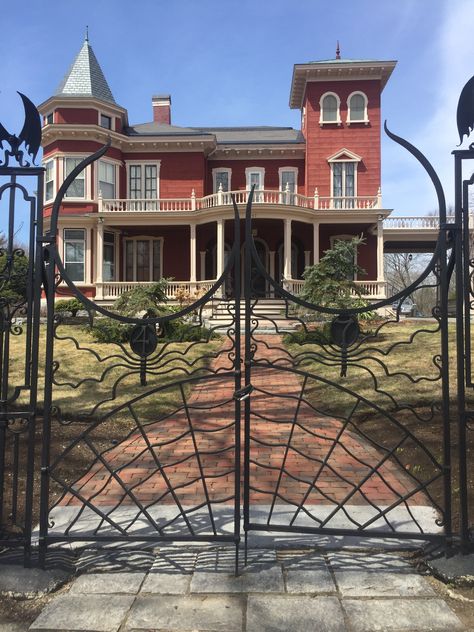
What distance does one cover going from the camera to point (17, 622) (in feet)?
7.89

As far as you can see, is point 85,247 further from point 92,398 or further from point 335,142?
point 92,398

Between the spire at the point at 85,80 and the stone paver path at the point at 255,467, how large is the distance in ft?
68.2

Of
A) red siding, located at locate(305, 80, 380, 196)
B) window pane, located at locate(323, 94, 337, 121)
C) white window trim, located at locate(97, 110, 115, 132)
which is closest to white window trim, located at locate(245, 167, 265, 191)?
red siding, located at locate(305, 80, 380, 196)

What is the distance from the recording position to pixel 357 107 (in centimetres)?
2298

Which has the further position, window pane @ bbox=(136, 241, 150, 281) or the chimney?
the chimney

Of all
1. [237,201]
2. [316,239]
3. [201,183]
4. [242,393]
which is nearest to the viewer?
[242,393]

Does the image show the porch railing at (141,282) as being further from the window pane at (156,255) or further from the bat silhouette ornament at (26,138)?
the bat silhouette ornament at (26,138)

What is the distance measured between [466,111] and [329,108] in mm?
22112

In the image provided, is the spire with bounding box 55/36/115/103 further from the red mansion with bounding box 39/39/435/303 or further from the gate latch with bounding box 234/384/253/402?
the gate latch with bounding box 234/384/253/402

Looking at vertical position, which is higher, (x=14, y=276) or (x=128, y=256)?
(x=128, y=256)

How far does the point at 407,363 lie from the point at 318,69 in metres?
18.1

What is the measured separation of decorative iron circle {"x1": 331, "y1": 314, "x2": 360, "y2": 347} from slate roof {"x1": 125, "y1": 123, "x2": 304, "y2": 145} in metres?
22.0

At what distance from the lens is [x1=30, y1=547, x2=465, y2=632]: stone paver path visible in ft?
7.68

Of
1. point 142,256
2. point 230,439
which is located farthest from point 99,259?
point 230,439
